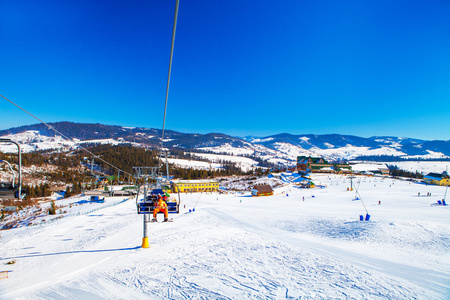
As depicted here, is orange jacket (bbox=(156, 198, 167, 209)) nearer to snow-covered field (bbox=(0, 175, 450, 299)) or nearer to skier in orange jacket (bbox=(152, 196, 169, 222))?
skier in orange jacket (bbox=(152, 196, 169, 222))

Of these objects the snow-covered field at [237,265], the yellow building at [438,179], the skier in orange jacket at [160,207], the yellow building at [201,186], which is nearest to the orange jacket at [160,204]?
the skier in orange jacket at [160,207]

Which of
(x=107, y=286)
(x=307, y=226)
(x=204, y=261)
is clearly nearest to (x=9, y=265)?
(x=107, y=286)

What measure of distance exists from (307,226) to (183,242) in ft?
31.1

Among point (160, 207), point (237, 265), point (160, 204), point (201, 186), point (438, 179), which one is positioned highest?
point (438, 179)

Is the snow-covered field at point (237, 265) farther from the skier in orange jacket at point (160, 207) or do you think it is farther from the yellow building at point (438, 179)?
the yellow building at point (438, 179)

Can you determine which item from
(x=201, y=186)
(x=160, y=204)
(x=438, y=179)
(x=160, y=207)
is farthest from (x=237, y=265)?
(x=438, y=179)

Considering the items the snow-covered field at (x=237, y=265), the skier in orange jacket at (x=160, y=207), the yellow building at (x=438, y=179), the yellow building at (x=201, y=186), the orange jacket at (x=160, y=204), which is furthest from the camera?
the yellow building at (x=201, y=186)

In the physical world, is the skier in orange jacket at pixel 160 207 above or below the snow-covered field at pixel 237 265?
above

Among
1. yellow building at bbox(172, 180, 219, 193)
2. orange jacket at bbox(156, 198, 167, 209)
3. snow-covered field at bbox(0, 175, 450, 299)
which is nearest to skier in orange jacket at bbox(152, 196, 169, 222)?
orange jacket at bbox(156, 198, 167, 209)

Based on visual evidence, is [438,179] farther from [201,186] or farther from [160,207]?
[160,207]

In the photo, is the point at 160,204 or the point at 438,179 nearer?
the point at 160,204

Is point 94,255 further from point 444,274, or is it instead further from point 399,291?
point 444,274

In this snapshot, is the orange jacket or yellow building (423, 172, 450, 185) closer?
the orange jacket

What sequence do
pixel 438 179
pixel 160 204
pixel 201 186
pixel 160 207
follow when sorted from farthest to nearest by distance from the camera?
pixel 201 186, pixel 438 179, pixel 160 204, pixel 160 207
